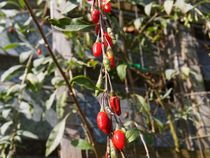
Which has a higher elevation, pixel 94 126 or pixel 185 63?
pixel 185 63

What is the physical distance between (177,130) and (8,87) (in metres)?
0.93

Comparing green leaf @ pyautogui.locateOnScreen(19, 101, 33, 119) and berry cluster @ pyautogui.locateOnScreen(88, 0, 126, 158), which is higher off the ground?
green leaf @ pyautogui.locateOnScreen(19, 101, 33, 119)

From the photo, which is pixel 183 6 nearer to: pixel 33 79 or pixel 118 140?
pixel 33 79

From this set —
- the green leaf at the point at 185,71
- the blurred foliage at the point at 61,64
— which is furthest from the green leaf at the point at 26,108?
the green leaf at the point at 185,71

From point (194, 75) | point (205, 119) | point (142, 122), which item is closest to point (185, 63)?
point (194, 75)

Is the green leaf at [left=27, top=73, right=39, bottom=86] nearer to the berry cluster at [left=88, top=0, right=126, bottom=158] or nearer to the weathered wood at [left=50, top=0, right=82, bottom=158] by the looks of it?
the weathered wood at [left=50, top=0, right=82, bottom=158]

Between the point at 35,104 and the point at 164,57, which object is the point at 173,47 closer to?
the point at 164,57

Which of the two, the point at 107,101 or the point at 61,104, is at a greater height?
the point at 61,104

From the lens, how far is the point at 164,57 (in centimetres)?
250

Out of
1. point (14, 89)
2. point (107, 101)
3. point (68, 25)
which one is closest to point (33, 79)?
point (14, 89)

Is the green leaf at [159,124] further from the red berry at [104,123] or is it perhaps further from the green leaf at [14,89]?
the red berry at [104,123]

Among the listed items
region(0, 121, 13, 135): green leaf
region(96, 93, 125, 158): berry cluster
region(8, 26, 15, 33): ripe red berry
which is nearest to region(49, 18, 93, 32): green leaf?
region(96, 93, 125, 158): berry cluster

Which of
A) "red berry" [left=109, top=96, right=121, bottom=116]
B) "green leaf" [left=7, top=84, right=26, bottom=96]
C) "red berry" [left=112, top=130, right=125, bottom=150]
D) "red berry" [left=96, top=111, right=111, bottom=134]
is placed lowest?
"red berry" [left=112, top=130, right=125, bottom=150]

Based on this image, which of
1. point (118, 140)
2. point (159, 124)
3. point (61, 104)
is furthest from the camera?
point (159, 124)
